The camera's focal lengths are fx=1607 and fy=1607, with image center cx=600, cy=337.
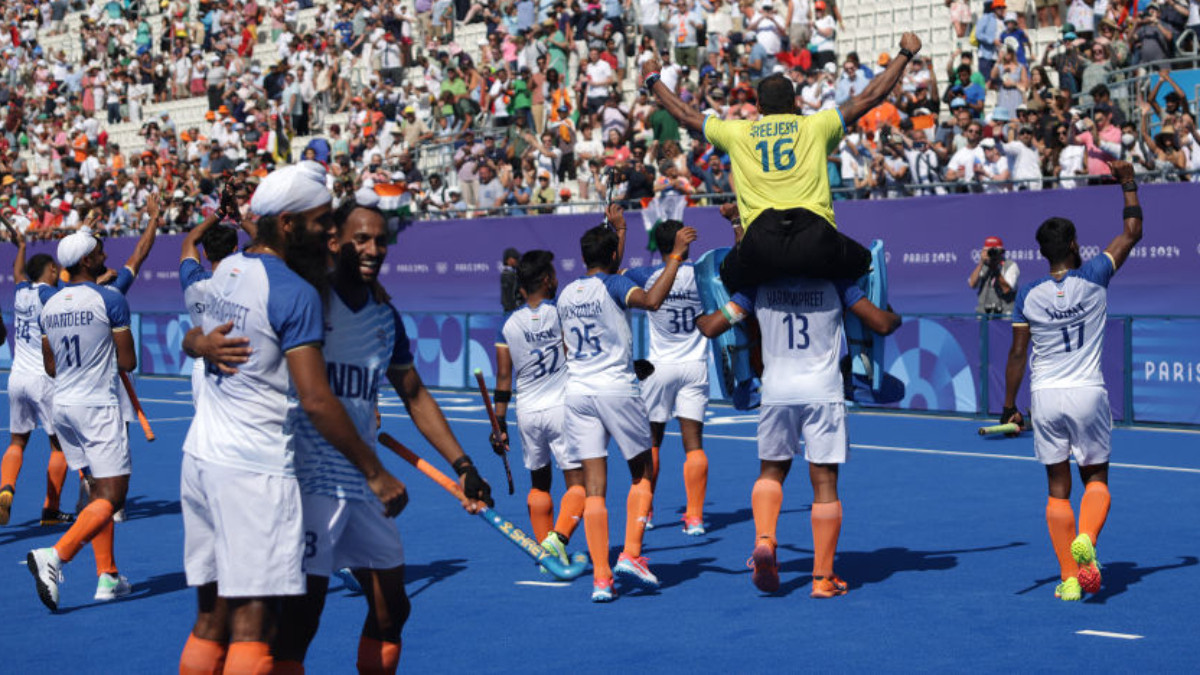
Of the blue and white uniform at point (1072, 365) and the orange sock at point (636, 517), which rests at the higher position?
the blue and white uniform at point (1072, 365)

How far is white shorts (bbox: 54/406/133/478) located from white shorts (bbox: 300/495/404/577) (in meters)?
4.77

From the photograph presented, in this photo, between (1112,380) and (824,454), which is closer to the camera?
(824,454)

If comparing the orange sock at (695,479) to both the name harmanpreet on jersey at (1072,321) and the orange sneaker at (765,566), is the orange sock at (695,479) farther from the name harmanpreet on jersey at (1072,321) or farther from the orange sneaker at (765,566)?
the name harmanpreet on jersey at (1072,321)

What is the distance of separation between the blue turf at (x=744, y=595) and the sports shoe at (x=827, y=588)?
0.32ft

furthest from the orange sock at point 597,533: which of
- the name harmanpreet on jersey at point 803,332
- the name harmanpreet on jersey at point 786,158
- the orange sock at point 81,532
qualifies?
the orange sock at point 81,532

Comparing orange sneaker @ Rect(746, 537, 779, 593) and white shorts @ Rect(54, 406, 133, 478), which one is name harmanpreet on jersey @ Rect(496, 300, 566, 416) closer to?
orange sneaker @ Rect(746, 537, 779, 593)

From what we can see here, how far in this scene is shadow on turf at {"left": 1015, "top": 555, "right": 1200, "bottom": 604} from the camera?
970 centimetres

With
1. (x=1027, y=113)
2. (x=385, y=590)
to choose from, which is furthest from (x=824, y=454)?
(x=1027, y=113)

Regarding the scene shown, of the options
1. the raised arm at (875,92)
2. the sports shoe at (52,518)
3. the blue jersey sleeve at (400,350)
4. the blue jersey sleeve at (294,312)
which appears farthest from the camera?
the sports shoe at (52,518)

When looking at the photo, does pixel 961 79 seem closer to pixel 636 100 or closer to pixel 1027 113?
pixel 1027 113

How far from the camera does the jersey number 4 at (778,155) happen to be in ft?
30.3

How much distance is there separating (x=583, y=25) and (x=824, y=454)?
69.5 feet

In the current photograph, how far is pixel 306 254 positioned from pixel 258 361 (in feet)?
1.37

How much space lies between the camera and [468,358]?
25625 millimetres
